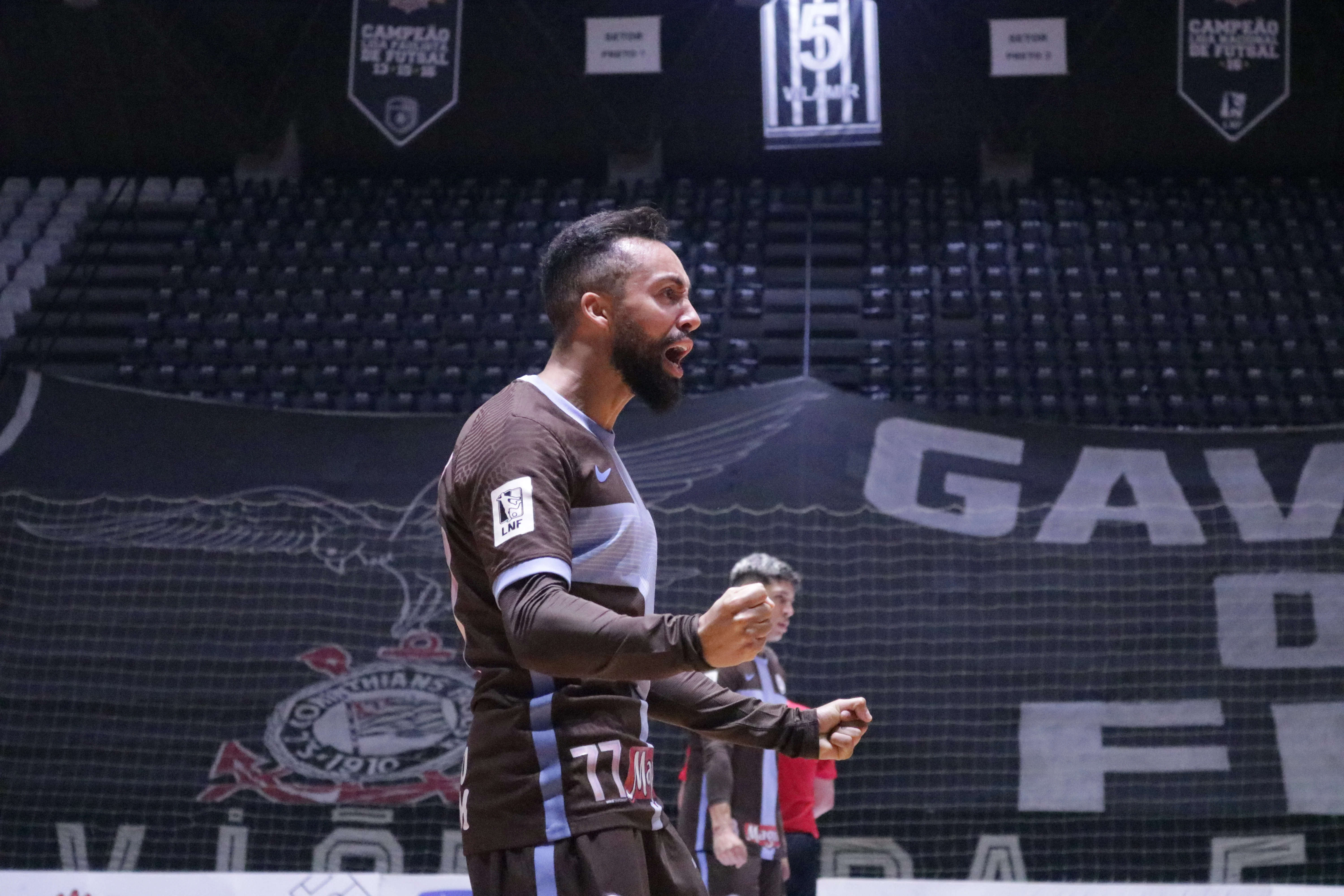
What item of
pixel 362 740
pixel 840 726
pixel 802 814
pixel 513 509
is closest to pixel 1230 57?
pixel 802 814

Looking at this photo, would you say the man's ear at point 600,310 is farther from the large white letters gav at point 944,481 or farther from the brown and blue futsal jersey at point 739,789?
the large white letters gav at point 944,481

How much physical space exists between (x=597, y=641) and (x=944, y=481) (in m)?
6.12

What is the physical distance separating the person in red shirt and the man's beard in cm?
330

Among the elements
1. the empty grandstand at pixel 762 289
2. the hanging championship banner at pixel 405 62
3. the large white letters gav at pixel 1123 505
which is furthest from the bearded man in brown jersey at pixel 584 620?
the hanging championship banner at pixel 405 62

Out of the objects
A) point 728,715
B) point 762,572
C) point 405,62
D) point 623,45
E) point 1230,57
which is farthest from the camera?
point 623,45

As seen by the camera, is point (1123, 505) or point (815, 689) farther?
point (1123, 505)

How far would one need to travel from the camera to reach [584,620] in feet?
5.55

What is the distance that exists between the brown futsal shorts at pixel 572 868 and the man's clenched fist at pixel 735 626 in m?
0.39

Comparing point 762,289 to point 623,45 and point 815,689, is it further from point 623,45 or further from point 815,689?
point 815,689

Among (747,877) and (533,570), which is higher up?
(533,570)

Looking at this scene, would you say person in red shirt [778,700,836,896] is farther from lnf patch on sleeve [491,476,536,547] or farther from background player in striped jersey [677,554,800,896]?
lnf patch on sleeve [491,476,536,547]

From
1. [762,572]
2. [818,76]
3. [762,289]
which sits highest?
[818,76]

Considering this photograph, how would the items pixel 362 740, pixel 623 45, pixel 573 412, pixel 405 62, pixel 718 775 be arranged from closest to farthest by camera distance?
1. pixel 573 412
2. pixel 718 775
3. pixel 362 740
4. pixel 405 62
5. pixel 623 45

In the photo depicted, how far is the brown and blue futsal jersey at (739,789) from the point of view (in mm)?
4895
